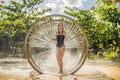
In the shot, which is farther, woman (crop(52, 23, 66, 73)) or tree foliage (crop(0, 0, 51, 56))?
tree foliage (crop(0, 0, 51, 56))

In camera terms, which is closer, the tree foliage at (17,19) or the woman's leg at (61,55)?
the woman's leg at (61,55)

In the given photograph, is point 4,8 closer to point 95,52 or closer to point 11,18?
point 11,18

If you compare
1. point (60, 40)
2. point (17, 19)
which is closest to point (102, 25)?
point (17, 19)

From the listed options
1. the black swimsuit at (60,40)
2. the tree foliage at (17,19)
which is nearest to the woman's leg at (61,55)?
the black swimsuit at (60,40)

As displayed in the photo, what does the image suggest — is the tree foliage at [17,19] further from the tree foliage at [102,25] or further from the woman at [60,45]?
the woman at [60,45]

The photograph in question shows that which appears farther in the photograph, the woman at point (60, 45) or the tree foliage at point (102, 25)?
the tree foliage at point (102, 25)

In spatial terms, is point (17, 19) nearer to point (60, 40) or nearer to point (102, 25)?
point (102, 25)

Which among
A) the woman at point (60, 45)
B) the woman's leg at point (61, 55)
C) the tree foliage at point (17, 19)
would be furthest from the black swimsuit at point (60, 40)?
the tree foliage at point (17, 19)

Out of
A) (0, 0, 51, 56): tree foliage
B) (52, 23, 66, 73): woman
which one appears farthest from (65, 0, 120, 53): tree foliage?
(52, 23, 66, 73): woman

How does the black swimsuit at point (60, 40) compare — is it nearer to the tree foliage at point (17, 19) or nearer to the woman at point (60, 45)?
the woman at point (60, 45)

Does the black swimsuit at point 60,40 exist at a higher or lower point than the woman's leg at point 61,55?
higher

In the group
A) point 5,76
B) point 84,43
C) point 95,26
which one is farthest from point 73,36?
point 95,26

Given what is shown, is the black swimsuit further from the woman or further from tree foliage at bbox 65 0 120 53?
tree foliage at bbox 65 0 120 53

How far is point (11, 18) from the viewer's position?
890 inches
